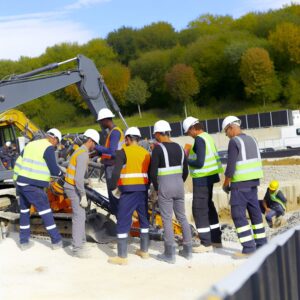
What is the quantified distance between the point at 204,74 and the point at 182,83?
4.85m

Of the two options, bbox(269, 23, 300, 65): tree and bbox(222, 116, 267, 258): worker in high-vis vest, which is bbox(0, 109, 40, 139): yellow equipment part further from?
bbox(269, 23, 300, 65): tree

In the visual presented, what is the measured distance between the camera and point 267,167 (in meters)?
25.5

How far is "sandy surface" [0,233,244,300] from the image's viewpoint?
22.4 feet

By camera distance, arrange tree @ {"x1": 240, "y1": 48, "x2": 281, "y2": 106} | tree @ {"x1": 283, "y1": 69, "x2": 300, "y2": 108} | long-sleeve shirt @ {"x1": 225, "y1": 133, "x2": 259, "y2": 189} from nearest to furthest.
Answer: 1. long-sleeve shirt @ {"x1": 225, "y1": 133, "x2": 259, "y2": 189}
2. tree @ {"x1": 283, "y1": 69, "x2": 300, "y2": 108}
3. tree @ {"x1": 240, "y1": 48, "x2": 281, "y2": 106}

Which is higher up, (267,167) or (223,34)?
(223,34)

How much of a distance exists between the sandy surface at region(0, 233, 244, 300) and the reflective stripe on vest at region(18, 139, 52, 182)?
3.81 feet

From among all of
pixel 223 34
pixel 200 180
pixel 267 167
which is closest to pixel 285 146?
pixel 267 167

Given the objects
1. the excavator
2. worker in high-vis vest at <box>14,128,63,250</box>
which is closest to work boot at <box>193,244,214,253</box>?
the excavator

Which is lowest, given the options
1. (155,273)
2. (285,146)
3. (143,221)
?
(285,146)

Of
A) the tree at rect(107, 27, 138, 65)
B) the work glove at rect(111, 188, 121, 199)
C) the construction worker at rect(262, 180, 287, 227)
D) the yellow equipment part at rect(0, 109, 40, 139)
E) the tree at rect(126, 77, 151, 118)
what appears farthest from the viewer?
the tree at rect(107, 27, 138, 65)

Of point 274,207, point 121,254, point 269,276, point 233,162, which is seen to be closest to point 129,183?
point 121,254

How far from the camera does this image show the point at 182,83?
202ft

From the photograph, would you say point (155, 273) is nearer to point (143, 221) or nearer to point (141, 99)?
point (143, 221)

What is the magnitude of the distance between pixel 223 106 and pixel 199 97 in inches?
158
